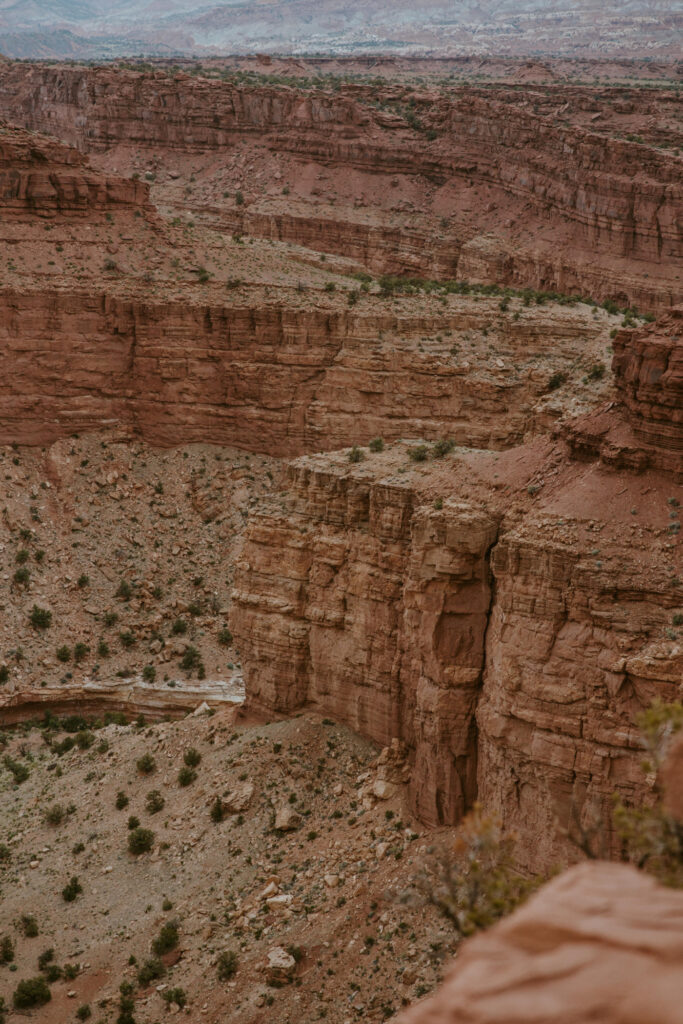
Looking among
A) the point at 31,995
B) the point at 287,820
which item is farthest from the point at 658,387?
the point at 31,995

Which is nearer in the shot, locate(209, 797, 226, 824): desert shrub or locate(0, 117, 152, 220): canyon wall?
locate(209, 797, 226, 824): desert shrub

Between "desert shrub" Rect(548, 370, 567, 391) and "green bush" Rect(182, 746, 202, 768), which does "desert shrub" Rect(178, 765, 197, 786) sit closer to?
"green bush" Rect(182, 746, 202, 768)

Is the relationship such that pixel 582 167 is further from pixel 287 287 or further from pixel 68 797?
pixel 68 797

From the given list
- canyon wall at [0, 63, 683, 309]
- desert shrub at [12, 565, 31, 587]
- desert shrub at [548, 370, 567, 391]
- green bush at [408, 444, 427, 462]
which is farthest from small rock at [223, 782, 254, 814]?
canyon wall at [0, 63, 683, 309]

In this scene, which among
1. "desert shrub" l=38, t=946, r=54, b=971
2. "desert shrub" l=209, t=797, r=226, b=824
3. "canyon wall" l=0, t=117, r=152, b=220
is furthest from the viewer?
"canyon wall" l=0, t=117, r=152, b=220

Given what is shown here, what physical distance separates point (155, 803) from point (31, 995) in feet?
24.1

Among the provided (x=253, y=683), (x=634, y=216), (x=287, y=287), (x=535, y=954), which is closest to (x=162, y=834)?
(x=253, y=683)

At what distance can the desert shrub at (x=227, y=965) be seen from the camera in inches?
1155

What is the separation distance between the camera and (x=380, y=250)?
100688 millimetres

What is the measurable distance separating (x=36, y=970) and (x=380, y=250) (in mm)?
76211

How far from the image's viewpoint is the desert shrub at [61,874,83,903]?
3494cm

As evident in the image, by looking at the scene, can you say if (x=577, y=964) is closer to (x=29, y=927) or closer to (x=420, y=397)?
(x=29, y=927)

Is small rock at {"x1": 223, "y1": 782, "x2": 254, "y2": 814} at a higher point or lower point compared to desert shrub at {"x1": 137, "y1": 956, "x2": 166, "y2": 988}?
higher

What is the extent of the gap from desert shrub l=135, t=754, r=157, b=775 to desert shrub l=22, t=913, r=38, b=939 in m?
6.20
